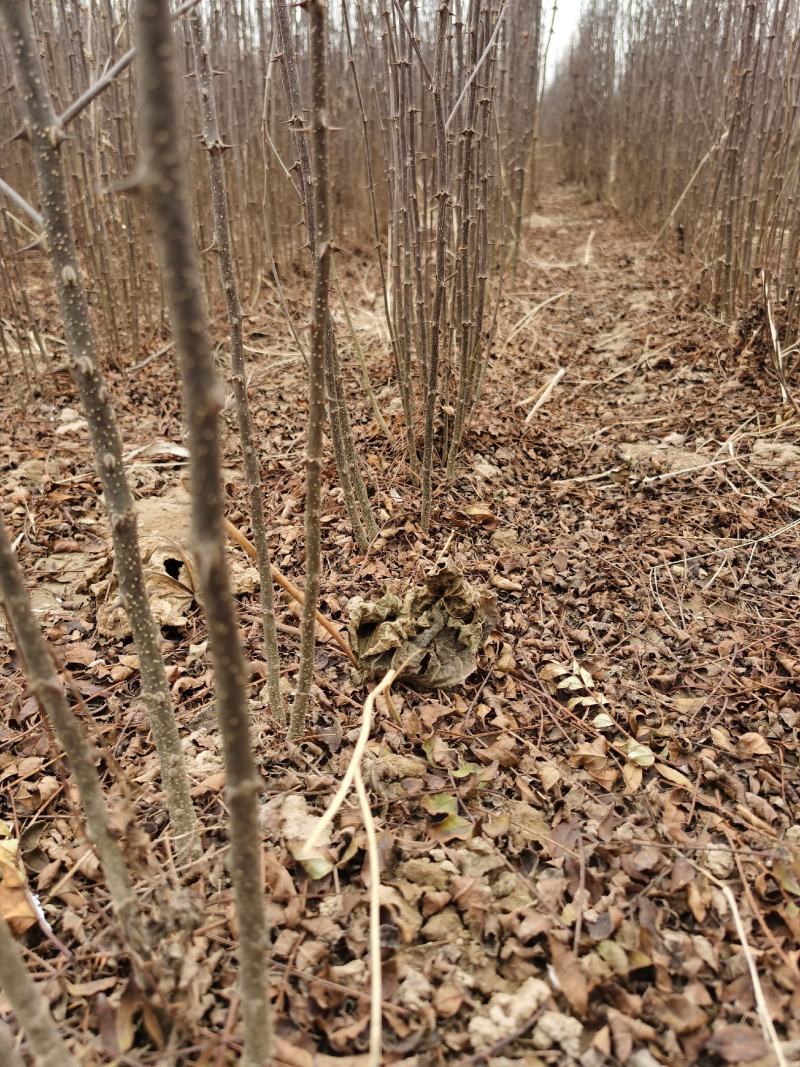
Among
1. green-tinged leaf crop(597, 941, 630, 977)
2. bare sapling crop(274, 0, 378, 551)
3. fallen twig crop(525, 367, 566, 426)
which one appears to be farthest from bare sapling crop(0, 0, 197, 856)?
fallen twig crop(525, 367, 566, 426)

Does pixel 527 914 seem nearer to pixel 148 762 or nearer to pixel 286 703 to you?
pixel 286 703

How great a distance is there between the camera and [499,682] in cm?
190

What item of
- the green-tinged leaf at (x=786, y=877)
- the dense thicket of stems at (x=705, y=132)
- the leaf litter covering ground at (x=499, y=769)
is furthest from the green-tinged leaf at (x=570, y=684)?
the dense thicket of stems at (x=705, y=132)

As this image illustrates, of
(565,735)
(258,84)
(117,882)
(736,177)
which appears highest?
(258,84)

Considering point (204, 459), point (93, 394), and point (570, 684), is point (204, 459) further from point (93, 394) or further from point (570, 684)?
point (570, 684)

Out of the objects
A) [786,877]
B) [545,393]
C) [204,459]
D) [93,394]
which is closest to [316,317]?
[93,394]

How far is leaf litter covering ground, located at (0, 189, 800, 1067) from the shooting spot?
1.12 metres

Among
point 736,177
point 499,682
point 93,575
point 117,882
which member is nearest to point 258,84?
point 736,177

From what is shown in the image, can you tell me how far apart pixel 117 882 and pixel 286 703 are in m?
0.75

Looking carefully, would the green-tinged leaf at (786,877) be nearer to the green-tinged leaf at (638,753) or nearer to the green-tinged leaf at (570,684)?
the green-tinged leaf at (638,753)

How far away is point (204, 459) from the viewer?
700 millimetres

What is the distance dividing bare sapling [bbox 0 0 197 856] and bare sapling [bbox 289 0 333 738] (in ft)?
0.95

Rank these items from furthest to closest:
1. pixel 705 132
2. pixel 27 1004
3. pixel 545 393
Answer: pixel 705 132 → pixel 545 393 → pixel 27 1004

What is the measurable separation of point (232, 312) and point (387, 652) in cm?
88
